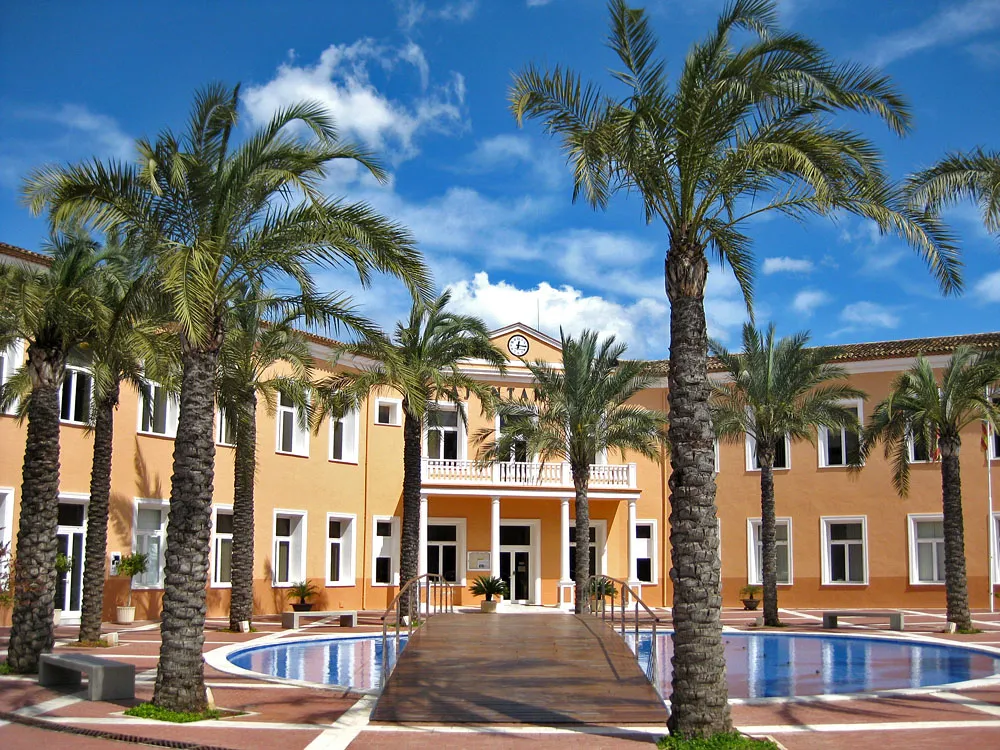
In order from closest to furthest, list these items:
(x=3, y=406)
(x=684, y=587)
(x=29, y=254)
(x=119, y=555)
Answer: (x=684, y=587) → (x=3, y=406) → (x=29, y=254) → (x=119, y=555)

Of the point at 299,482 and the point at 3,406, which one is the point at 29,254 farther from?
the point at 299,482

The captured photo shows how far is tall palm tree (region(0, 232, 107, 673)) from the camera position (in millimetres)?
14992

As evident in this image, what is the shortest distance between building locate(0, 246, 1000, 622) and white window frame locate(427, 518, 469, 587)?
47mm

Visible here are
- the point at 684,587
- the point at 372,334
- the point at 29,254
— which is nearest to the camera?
the point at 684,587

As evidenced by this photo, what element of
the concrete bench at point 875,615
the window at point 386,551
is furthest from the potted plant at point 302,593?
the concrete bench at point 875,615

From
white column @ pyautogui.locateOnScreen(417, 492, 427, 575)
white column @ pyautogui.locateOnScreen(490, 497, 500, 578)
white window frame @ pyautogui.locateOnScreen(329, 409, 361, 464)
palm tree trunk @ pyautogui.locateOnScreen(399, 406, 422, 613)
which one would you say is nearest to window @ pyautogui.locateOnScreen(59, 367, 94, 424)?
palm tree trunk @ pyautogui.locateOnScreen(399, 406, 422, 613)

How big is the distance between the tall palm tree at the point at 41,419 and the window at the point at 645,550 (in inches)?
924

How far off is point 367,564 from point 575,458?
950 cm

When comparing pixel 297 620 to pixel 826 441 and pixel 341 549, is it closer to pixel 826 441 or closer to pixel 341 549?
pixel 341 549

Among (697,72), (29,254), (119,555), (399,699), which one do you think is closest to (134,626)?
(119,555)

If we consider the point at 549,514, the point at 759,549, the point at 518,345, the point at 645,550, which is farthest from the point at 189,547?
the point at 759,549

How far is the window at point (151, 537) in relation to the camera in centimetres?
2670

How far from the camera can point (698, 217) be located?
11.7m

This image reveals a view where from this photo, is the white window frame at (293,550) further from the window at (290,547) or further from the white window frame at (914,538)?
the white window frame at (914,538)
